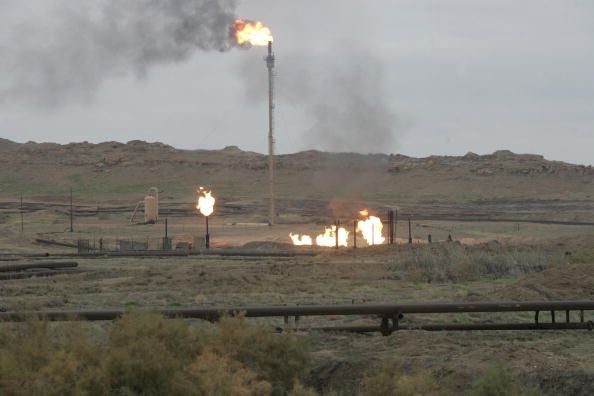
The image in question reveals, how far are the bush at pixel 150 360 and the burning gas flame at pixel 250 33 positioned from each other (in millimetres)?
55337

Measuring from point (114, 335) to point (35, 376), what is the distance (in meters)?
1.54

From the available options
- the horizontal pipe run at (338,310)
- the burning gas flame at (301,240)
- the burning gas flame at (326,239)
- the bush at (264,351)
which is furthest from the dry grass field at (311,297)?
the burning gas flame at (326,239)

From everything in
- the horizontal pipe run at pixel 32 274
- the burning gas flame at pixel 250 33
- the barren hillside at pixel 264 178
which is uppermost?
the burning gas flame at pixel 250 33

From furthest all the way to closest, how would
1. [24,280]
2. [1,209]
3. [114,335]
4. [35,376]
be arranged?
[1,209] → [24,280] → [114,335] → [35,376]

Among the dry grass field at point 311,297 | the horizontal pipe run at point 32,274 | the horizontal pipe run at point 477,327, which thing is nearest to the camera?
the dry grass field at point 311,297

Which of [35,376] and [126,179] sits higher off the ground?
[126,179]

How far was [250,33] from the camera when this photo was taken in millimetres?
67375

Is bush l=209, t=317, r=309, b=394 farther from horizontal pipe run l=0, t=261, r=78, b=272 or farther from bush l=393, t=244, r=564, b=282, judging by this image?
horizontal pipe run l=0, t=261, r=78, b=272

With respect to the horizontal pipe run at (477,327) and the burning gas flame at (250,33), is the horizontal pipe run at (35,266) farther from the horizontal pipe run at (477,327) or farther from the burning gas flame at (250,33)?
the burning gas flame at (250,33)

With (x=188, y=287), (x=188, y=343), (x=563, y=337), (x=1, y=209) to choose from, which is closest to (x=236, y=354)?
(x=188, y=343)

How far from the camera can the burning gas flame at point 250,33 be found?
6662 centimetres

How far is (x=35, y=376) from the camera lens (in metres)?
9.83

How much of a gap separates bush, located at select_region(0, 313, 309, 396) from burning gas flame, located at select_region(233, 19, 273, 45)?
2179 inches

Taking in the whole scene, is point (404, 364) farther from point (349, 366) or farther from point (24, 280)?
point (24, 280)
